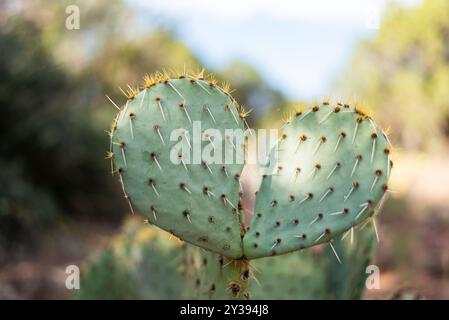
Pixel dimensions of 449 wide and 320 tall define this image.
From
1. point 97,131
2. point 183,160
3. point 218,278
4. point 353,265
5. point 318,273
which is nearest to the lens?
point 183,160

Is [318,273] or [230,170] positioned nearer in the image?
[230,170]

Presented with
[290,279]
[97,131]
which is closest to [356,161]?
[290,279]

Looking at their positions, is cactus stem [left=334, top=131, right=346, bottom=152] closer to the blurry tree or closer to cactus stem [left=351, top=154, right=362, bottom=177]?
cactus stem [left=351, top=154, right=362, bottom=177]

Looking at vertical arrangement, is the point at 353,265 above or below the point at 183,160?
below

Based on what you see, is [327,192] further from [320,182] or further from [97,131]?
[97,131]

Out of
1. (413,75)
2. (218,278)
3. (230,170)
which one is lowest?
(218,278)

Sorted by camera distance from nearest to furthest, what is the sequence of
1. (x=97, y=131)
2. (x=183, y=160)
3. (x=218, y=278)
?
(x=183, y=160) → (x=218, y=278) → (x=97, y=131)
